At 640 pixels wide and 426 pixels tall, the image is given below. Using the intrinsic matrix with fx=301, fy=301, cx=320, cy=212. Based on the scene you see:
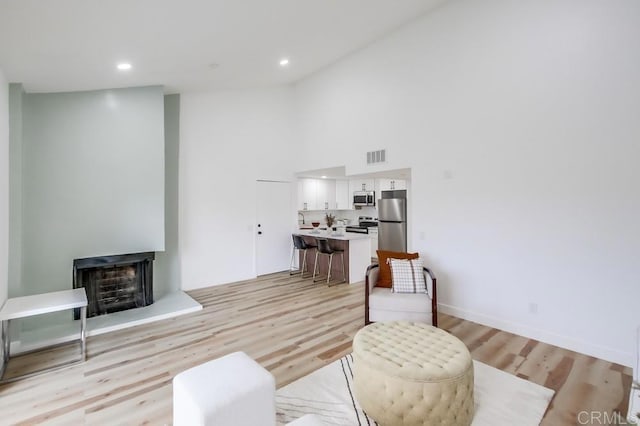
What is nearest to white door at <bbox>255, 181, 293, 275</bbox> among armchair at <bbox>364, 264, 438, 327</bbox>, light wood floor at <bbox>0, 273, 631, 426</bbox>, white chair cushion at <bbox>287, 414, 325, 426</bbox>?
light wood floor at <bbox>0, 273, 631, 426</bbox>

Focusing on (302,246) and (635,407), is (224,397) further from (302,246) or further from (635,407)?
(302,246)

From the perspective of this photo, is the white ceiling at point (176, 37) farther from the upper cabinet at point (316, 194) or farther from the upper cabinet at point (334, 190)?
the upper cabinet at point (334, 190)

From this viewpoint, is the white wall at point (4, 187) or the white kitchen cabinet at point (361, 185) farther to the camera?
the white kitchen cabinet at point (361, 185)

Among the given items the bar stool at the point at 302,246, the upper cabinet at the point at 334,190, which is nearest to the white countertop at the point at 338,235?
the bar stool at the point at 302,246

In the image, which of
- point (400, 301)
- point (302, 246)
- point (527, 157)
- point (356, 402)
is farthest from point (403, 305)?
point (302, 246)

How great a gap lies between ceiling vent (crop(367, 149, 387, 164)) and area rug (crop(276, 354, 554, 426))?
327 cm

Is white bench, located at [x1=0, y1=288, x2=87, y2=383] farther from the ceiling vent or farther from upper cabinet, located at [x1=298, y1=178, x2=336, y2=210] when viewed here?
upper cabinet, located at [x1=298, y1=178, x2=336, y2=210]

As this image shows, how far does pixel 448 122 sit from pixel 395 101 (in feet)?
3.39

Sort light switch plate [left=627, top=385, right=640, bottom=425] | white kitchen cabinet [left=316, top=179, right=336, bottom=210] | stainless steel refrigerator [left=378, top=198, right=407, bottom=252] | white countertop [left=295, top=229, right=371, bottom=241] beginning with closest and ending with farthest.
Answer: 1. light switch plate [left=627, top=385, right=640, bottom=425]
2. white countertop [left=295, top=229, right=371, bottom=241]
3. stainless steel refrigerator [left=378, top=198, right=407, bottom=252]
4. white kitchen cabinet [left=316, top=179, right=336, bottom=210]

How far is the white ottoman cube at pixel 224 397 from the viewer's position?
1.37m

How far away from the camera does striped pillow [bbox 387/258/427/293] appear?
3.65 meters

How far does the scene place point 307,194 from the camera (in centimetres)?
743

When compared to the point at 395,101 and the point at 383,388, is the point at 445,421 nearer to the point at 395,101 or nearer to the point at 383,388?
the point at 383,388

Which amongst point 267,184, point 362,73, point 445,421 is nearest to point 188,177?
point 267,184
